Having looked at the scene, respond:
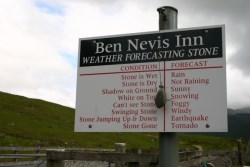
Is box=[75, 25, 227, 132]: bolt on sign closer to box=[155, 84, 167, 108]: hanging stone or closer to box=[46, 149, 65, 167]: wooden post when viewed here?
box=[155, 84, 167, 108]: hanging stone

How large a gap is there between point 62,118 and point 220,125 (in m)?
74.9

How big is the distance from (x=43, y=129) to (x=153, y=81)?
54718mm

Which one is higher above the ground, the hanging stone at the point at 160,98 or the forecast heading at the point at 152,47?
the forecast heading at the point at 152,47

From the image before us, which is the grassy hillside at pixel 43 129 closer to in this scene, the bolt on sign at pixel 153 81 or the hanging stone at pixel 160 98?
the bolt on sign at pixel 153 81

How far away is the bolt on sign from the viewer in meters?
5.05


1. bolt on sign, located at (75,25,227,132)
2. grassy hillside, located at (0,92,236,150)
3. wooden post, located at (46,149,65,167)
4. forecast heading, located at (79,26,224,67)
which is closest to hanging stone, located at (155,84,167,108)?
bolt on sign, located at (75,25,227,132)

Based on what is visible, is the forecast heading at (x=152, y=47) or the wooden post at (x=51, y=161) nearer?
the forecast heading at (x=152, y=47)

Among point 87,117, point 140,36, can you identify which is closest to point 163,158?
point 87,117

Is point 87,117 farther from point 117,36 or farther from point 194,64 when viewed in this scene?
point 194,64

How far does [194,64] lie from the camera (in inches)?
205

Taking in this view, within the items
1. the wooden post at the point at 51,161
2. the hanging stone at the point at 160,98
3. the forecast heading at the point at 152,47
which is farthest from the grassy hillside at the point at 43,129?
the hanging stone at the point at 160,98

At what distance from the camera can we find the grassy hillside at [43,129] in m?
46.4

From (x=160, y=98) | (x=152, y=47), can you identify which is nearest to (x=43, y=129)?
(x=152, y=47)

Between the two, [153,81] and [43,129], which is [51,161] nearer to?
[153,81]
